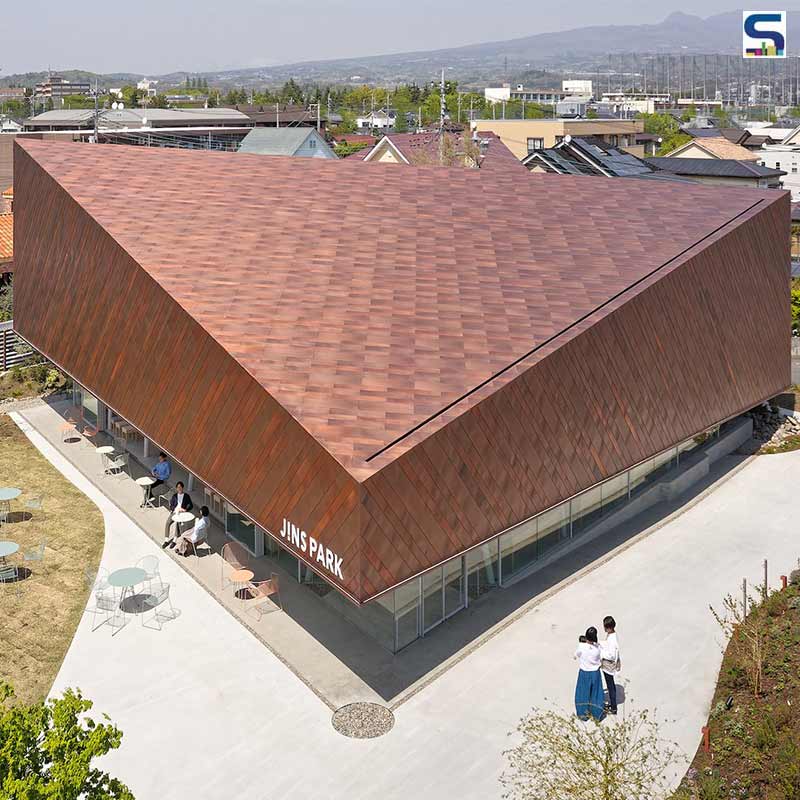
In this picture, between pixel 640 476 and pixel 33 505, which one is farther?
pixel 33 505

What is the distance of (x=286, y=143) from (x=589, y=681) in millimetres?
43068

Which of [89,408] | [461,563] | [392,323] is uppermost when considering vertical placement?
[392,323]

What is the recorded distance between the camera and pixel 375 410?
14.5 m

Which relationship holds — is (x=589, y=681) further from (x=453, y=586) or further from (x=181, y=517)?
(x=181, y=517)

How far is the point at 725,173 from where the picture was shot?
187 feet

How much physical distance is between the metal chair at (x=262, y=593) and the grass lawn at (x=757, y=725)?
662 centimetres

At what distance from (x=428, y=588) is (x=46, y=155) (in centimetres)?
1462

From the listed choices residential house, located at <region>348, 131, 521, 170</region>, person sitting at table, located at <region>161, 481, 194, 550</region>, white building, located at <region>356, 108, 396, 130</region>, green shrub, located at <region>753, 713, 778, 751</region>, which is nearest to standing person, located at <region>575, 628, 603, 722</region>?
green shrub, located at <region>753, 713, 778, 751</region>

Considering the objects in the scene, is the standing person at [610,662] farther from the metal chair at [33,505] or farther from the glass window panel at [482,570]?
the metal chair at [33,505]

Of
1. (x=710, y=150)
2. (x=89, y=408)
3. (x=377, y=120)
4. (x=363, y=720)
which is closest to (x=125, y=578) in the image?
(x=363, y=720)

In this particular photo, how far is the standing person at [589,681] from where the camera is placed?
13.2m

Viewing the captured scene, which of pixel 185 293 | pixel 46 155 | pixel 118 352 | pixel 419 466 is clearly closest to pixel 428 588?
pixel 419 466

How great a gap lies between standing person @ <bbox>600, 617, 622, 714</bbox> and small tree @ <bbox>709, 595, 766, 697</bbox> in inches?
55.7

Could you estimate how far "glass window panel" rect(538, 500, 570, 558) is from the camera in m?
17.7
